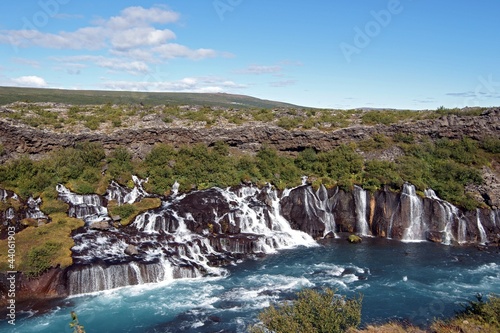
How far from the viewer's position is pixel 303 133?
6238 cm

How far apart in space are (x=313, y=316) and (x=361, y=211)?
31.2m

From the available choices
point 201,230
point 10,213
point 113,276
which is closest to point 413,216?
point 201,230

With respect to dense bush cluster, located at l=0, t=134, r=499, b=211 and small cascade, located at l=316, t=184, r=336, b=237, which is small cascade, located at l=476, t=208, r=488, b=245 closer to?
dense bush cluster, located at l=0, t=134, r=499, b=211

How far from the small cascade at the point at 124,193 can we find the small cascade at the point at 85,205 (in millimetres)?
1872

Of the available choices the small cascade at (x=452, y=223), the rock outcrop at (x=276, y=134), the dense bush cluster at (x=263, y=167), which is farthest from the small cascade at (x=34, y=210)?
the small cascade at (x=452, y=223)

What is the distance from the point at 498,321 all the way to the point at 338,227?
90.4ft

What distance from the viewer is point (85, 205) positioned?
150ft

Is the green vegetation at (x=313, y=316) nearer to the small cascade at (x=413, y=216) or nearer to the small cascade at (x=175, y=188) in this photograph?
the small cascade at (x=413, y=216)

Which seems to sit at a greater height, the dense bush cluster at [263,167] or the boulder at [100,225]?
the dense bush cluster at [263,167]

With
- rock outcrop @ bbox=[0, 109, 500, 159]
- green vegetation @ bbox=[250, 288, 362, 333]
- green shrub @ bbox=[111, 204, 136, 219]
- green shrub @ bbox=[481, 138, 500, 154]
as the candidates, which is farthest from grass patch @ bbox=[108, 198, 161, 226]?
green shrub @ bbox=[481, 138, 500, 154]

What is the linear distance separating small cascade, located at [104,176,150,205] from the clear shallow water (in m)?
17.2

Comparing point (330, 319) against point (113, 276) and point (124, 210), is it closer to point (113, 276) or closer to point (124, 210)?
point (113, 276)

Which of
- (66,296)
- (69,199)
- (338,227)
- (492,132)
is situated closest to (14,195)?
(69,199)

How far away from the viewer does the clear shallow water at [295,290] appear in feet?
94.9
